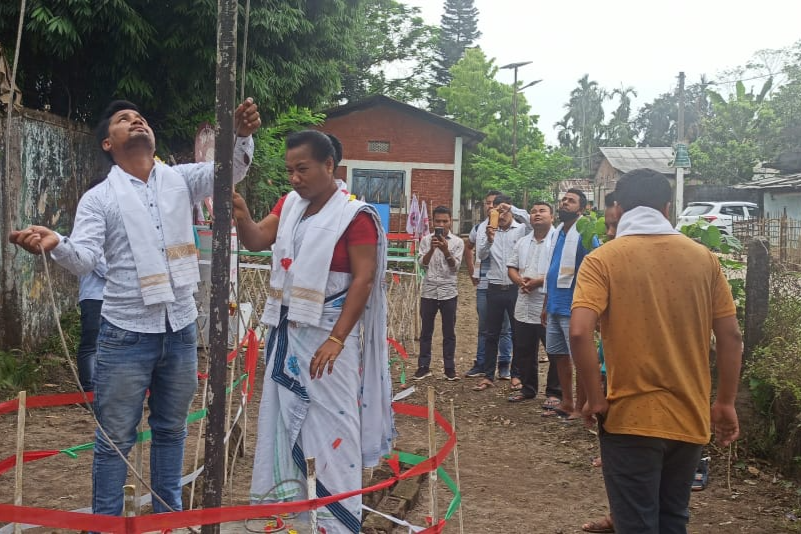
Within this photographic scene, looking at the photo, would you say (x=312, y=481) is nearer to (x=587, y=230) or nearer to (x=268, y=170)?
(x=587, y=230)

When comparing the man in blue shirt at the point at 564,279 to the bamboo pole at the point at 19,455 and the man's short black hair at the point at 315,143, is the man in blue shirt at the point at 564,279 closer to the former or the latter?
the man's short black hair at the point at 315,143

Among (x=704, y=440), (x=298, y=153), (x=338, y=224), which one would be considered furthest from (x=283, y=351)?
(x=704, y=440)

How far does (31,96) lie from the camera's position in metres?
8.82

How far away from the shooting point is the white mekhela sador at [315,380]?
9.87ft

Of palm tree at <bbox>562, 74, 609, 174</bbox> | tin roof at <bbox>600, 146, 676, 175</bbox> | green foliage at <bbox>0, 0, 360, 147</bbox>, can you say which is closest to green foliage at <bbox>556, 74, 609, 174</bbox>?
palm tree at <bbox>562, 74, 609, 174</bbox>

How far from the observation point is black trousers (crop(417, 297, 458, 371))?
7.83 metres

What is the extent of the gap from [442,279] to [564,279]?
199 centimetres

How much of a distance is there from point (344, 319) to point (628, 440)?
1.12m

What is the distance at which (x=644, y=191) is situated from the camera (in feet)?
9.37

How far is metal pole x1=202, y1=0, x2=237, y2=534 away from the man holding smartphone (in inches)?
213

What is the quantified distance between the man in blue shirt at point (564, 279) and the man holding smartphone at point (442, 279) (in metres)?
1.60

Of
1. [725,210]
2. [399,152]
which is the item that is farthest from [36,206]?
[725,210]

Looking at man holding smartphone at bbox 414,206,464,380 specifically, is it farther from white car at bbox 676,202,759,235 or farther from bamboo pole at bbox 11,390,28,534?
white car at bbox 676,202,759,235

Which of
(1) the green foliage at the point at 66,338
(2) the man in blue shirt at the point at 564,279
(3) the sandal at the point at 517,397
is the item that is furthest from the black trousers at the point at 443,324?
(1) the green foliage at the point at 66,338
